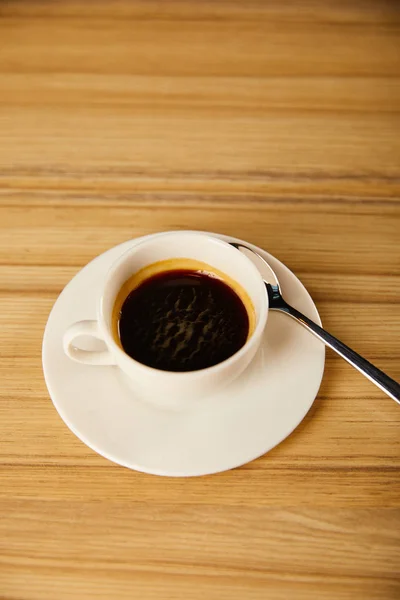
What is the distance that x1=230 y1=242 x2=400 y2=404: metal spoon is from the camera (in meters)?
0.55

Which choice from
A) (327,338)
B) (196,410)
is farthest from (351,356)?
(196,410)

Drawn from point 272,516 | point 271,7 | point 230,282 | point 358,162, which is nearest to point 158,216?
point 230,282

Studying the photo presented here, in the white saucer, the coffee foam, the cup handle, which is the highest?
the coffee foam

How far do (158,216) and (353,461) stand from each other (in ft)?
1.39

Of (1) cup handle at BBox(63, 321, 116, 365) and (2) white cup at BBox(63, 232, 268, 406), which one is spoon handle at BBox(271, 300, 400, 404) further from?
(1) cup handle at BBox(63, 321, 116, 365)

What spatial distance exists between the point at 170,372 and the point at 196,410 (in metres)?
0.07

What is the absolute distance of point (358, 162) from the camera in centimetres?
86

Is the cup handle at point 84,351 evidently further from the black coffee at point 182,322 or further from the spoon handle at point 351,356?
the spoon handle at point 351,356

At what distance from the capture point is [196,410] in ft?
1.84

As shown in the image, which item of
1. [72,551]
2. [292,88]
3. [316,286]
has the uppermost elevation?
[292,88]

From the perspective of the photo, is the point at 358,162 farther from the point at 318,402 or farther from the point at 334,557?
the point at 334,557

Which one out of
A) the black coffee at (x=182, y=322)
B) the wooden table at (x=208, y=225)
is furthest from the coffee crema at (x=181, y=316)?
the wooden table at (x=208, y=225)

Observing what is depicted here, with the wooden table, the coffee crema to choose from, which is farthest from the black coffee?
the wooden table

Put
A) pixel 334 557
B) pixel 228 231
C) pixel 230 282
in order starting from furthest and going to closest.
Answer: pixel 228 231 → pixel 230 282 → pixel 334 557
